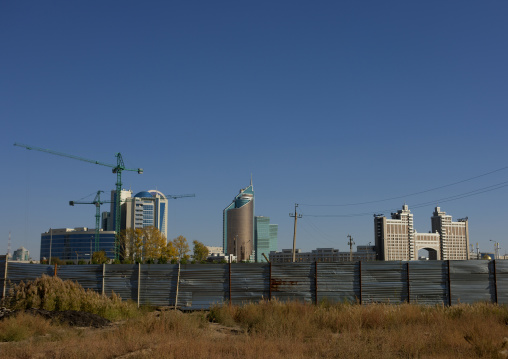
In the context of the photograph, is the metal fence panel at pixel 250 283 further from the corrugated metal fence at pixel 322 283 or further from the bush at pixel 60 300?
the bush at pixel 60 300

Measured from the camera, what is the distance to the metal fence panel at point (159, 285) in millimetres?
25875

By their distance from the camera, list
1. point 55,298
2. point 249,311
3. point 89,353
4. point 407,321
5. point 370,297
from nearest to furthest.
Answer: point 89,353
point 407,321
point 249,311
point 55,298
point 370,297

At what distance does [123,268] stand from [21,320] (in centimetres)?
1023

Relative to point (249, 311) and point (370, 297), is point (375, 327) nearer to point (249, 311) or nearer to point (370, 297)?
point (249, 311)

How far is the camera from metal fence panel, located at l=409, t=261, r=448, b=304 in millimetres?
25156

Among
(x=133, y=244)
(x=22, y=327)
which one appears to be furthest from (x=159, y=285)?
(x=133, y=244)

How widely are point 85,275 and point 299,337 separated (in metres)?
16.4

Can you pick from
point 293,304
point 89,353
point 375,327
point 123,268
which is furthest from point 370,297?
point 89,353

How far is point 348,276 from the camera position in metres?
25.4

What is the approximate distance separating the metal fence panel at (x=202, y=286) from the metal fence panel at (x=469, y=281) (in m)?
11.6

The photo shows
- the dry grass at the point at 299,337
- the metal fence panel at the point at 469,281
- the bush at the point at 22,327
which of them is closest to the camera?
the dry grass at the point at 299,337

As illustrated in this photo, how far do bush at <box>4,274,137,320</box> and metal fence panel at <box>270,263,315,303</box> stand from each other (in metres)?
7.23

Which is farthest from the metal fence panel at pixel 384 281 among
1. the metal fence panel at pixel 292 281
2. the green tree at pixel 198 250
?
the green tree at pixel 198 250

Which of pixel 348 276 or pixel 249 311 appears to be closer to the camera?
pixel 249 311
